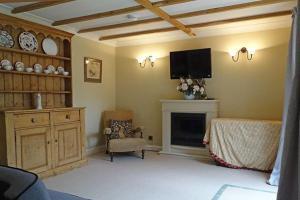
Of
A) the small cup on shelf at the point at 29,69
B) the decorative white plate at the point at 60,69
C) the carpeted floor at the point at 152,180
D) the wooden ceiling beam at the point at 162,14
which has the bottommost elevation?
the carpeted floor at the point at 152,180

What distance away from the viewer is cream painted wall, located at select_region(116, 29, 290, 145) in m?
4.40

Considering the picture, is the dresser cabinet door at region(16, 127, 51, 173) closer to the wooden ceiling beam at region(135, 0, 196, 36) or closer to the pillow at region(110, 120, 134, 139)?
the pillow at region(110, 120, 134, 139)

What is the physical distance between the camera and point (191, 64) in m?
4.91

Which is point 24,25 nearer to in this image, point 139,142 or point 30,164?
point 30,164

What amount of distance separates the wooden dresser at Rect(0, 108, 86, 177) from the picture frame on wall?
3.41 feet

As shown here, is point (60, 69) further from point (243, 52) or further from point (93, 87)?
point (243, 52)

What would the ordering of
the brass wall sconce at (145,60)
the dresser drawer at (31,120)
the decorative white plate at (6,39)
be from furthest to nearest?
the brass wall sconce at (145,60) → the decorative white plate at (6,39) → the dresser drawer at (31,120)

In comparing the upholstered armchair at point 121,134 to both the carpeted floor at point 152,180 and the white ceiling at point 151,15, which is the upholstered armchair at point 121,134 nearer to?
the carpeted floor at point 152,180

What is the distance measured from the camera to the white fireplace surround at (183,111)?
4754 millimetres

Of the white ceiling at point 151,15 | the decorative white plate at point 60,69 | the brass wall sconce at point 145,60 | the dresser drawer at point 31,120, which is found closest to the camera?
the dresser drawer at point 31,120

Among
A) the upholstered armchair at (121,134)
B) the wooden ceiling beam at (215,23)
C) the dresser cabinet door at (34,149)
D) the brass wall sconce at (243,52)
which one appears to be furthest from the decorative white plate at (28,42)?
the brass wall sconce at (243,52)

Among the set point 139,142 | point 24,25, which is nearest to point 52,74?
point 24,25

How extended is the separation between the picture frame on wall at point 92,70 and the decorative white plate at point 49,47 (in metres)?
0.76

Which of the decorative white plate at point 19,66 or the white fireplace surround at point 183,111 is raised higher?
the decorative white plate at point 19,66
